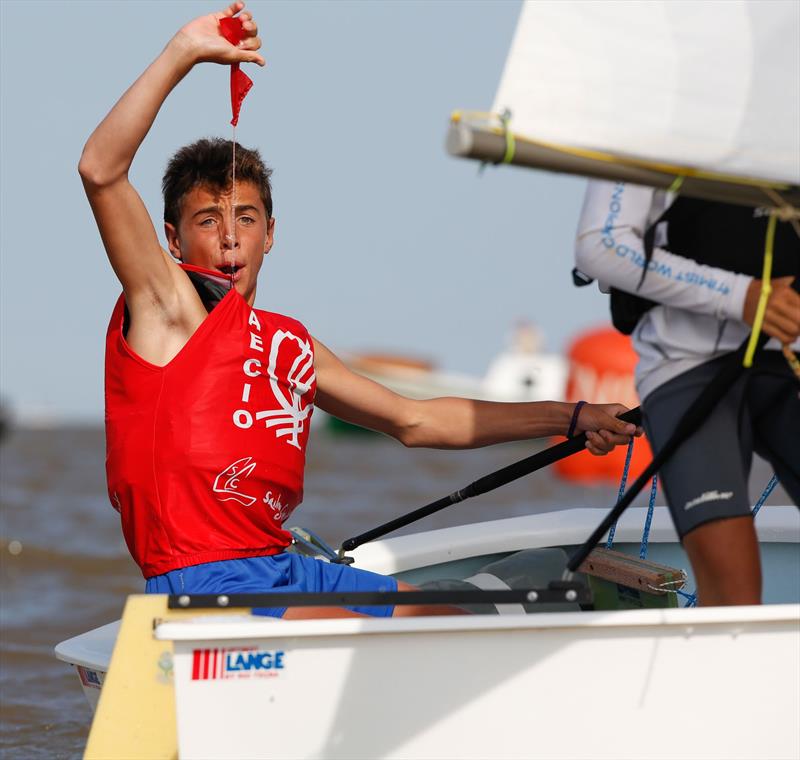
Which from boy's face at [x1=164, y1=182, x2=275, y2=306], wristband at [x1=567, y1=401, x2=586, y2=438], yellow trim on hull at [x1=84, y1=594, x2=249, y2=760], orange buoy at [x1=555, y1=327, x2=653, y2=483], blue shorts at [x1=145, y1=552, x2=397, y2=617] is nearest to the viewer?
yellow trim on hull at [x1=84, y1=594, x2=249, y2=760]

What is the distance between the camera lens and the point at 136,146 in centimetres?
260

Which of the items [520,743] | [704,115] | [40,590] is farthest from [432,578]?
[40,590]

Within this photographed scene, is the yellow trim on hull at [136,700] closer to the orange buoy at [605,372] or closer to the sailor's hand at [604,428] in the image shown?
the sailor's hand at [604,428]

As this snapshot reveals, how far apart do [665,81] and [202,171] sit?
1.19m

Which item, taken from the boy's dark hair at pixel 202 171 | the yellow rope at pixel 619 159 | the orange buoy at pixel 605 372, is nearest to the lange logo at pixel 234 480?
the boy's dark hair at pixel 202 171

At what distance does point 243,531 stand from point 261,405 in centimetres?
27

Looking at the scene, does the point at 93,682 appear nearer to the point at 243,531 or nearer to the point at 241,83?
the point at 243,531

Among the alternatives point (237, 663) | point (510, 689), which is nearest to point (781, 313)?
point (510, 689)

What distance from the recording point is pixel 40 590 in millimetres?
7977

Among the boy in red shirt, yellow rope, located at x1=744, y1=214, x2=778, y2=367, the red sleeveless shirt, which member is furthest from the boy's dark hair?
yellow rope, located at x1=744, y1=214, x2=778, y2=367

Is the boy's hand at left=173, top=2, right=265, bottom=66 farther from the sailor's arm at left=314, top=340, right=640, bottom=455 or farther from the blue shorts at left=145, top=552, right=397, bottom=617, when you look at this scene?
the blue shorts at left=145, top=552, right=397, bottom=617

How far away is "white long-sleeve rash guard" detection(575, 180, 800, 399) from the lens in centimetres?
232

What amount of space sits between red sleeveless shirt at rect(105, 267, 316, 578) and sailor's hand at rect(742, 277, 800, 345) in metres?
1.09

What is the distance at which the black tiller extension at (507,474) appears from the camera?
3209 mm
